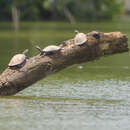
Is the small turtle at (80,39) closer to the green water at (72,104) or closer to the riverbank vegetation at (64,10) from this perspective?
the green water at (72,104)

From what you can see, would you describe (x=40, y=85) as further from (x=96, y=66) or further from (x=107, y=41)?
(x=96, y=66)

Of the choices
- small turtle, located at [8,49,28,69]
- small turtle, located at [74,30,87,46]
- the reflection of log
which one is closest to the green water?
the reflection of log

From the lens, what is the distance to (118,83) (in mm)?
13969

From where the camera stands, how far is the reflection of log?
37.0ft

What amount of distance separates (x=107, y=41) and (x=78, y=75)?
4561 mm

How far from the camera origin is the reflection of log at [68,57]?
11.3 metres

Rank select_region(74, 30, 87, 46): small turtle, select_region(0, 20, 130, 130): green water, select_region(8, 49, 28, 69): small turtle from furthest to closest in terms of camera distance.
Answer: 1. select_region(8, 49, 28, 69): small turtle
2. select_region(74, 30, 87, 46): small turtle
3. select_region(0, 20, 130, 130): green water

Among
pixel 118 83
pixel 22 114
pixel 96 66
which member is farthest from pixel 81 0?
pixel 22 114

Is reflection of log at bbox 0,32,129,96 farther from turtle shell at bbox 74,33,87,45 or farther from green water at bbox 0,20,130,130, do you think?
green water at bbox 0,20,130,130

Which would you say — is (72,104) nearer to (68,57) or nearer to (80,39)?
(68,57)

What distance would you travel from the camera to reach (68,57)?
1133 cm

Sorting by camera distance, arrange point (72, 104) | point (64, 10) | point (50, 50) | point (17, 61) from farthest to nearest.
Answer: point (64, 10), point (17, 61), point (50, 50), point (72, 104)

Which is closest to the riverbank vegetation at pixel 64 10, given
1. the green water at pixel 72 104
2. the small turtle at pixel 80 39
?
the green water at pixel 72 104

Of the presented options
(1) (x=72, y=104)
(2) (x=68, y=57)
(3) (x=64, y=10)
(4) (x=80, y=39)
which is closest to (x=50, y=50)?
(2) (x=68, y=57)
